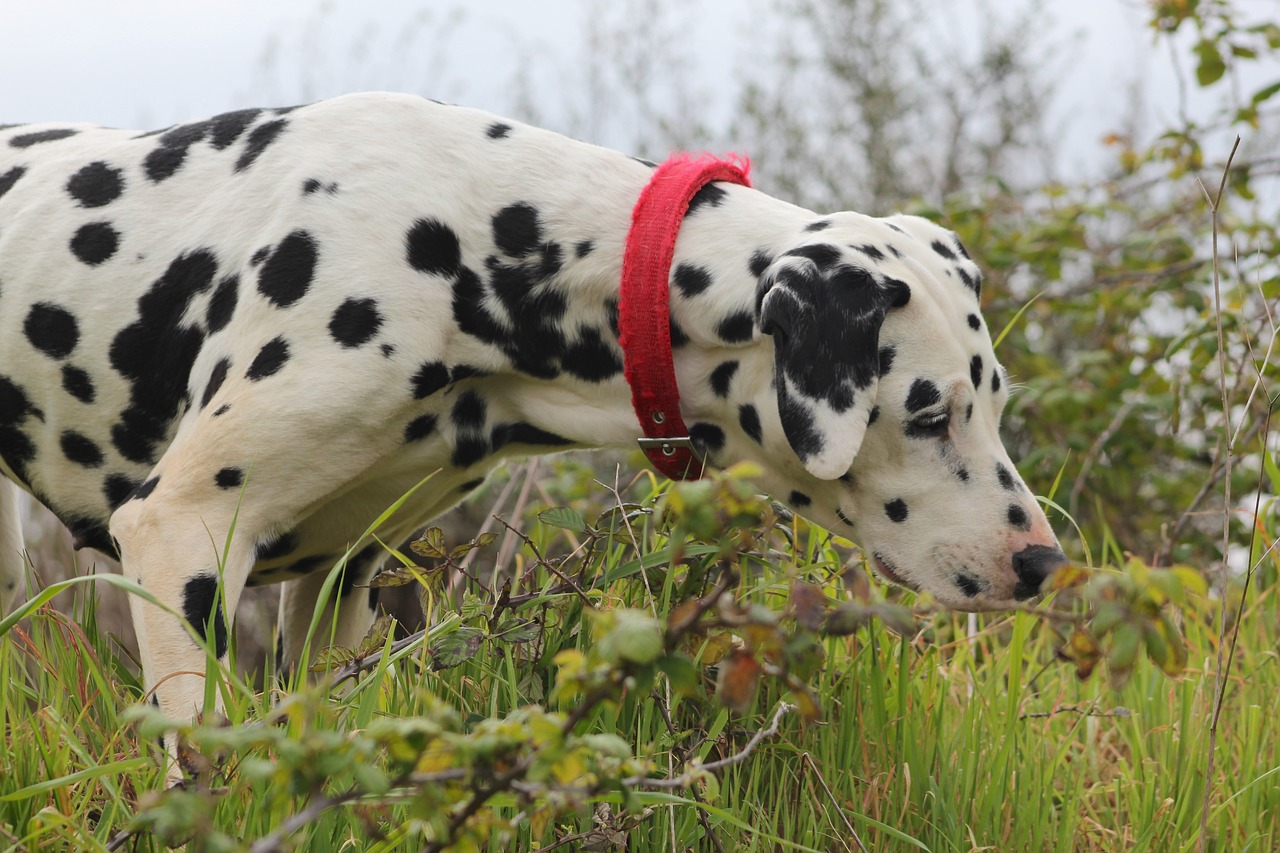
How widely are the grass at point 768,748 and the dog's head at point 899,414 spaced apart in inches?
8.0

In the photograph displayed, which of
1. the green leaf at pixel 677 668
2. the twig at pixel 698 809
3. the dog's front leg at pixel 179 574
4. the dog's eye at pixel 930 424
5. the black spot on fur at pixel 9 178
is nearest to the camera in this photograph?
the green leaf at pixel 677 668

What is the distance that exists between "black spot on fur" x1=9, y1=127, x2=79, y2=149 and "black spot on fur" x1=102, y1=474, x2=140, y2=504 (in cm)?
94

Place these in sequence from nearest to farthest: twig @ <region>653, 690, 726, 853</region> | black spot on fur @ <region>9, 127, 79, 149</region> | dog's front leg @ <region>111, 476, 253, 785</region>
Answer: twig @ <region>653, 690, 726, 853</region>, dog's front leg @ <region>111, 476, 253, 785</region>, black spot on fur @ <region>9, 127, 79, 149</region>

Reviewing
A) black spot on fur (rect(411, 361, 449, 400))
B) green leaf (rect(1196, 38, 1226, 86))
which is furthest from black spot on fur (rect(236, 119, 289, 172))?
green leaf (rect(1196, 38, 1226, 86))

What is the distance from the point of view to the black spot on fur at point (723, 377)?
2688 millimetres

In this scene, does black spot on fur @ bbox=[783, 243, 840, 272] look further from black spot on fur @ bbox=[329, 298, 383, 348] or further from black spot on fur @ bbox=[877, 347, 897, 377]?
black spot on fur @ bbox=[329, 298, 383, 348]

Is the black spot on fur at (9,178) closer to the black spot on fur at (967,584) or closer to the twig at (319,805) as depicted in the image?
the twig at (319,805)

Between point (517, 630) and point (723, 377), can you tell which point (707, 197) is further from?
point (517, 630)

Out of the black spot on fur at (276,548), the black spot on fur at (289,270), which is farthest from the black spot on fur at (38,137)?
the black spot on fur at (276,548)

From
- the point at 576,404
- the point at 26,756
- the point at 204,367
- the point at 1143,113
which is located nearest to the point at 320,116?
the point at 204,367

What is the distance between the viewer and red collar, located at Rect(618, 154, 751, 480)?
2627 millimetres

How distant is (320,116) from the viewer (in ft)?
9.62

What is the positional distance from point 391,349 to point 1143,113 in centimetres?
894

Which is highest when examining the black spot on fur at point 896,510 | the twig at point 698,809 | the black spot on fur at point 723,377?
the black spot on fur at point 723,377
